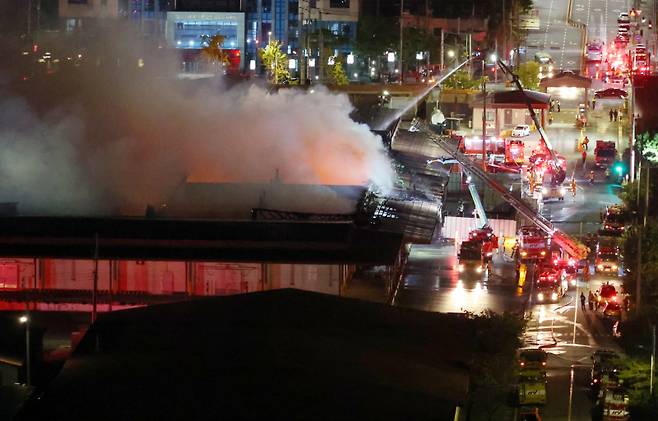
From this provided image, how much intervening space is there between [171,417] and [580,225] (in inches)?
717

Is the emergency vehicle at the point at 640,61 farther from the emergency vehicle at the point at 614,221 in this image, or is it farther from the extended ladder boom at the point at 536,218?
the emergency vehicle at the point at 614,221

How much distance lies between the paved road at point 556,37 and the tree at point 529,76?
4059mm

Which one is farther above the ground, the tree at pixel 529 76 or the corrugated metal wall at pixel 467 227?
the tree at pixel 529 76

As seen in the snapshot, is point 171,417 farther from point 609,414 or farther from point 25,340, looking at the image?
point 609,414

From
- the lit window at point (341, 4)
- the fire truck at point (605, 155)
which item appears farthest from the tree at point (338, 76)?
the fire truck at point (605, 155)

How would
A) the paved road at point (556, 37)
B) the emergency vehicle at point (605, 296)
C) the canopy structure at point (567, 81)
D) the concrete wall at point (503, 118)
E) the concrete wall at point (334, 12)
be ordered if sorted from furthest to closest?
1. the concrete wall at point (334, 12)
2. the paved road at point (556, 37)
3. the canopy structure at point (567, 81)
4. the concrete wall at point (503, 118)
5. the emergency vehicle at point (605, 296)

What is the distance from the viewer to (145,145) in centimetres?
3228

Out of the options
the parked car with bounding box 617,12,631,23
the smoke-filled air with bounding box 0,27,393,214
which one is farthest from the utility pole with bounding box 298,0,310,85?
the smoke-filled air with bounding box 0,27,393,214

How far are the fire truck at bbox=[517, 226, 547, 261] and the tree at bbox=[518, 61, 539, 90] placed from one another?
1916 centimetres

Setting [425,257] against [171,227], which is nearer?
[171,227]

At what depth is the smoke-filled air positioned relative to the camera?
29.6 m

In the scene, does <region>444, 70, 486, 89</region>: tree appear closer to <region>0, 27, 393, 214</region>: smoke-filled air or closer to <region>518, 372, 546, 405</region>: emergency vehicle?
<region>0, 27, 393, 214</region>: smoke-filled air

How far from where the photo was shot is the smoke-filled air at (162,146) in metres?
29.6

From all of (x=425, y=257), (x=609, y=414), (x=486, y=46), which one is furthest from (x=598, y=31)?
(x=609, y=414)
